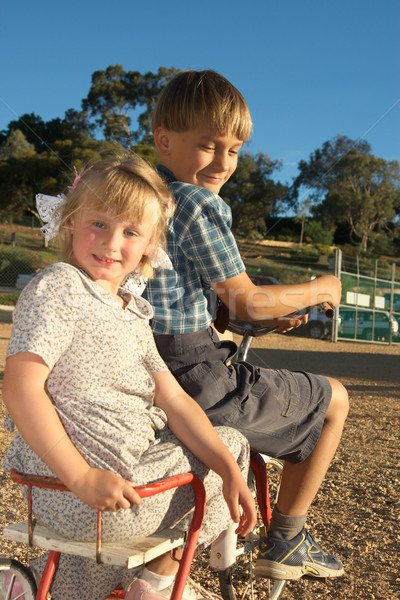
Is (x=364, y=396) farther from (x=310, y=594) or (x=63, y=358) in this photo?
(x=63, y=358)

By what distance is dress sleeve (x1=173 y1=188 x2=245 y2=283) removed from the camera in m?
1.86

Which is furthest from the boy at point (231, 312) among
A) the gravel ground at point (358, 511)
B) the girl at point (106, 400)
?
the gravel ground at point (358, 511)

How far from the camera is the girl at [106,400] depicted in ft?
4.71

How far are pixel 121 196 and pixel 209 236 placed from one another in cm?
31

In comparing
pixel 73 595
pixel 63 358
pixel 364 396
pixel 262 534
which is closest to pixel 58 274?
pixel 63 358

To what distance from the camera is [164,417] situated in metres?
1.69

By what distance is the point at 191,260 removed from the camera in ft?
6.30

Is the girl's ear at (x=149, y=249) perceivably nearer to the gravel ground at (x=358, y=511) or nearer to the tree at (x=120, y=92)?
the gravel ground at (x=358, y=511)

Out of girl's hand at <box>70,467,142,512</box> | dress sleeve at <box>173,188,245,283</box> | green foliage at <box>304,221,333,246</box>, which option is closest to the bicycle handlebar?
dress sleeve at <box>173,188,245,283</box>

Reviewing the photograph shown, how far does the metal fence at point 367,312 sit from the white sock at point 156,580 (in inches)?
582

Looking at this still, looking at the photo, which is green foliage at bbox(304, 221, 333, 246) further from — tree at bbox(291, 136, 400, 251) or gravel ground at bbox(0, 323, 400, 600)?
gravel ground at bbox(0, 323, 400, 600)

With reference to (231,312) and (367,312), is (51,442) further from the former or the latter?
(367,312)

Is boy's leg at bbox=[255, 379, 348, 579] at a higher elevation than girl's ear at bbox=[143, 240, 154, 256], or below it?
below

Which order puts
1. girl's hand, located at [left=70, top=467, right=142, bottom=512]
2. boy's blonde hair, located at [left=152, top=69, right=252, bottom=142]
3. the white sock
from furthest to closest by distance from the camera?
1. boy's blonde hair, located at [left=152, top=69, right=252, bottom=142]
2. the white sock
3. girl's hand, located at [left=70, top=467, right=142, bottom=512]
